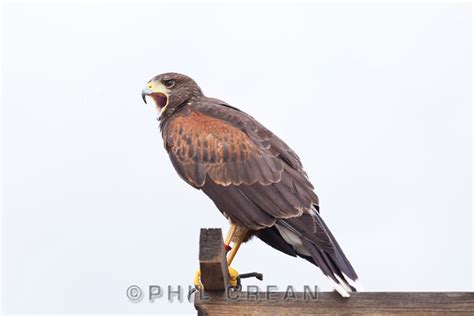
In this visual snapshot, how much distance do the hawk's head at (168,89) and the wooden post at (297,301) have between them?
2.59m

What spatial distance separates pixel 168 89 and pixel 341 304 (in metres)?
3.08

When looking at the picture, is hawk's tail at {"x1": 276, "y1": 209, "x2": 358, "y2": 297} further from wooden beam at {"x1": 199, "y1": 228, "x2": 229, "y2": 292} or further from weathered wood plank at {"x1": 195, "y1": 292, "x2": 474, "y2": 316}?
wooden beam at {"x1": 199, "y1": 228, "x2": 229, "y2": 292}

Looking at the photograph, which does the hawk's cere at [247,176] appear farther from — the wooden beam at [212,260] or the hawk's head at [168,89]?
the wooden beam at [212,260]

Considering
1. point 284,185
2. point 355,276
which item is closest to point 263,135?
point 284,185

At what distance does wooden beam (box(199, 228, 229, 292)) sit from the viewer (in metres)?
3.37

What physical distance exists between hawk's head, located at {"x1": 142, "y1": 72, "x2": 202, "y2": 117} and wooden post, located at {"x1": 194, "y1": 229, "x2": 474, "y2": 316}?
259 cm

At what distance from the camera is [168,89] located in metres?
5.95

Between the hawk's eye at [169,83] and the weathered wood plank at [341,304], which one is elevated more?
the hawk's eye at [169,83]

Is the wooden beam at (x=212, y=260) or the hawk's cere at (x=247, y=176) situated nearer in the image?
the wooden beam at (x=212, y=260)

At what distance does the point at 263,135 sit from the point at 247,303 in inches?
82.2

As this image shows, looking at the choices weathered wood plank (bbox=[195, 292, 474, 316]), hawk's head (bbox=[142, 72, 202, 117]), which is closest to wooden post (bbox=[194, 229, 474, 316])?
weathered wood plank (bbox=[195, 292, 474, 316])

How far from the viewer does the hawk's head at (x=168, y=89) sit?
19.3 ft

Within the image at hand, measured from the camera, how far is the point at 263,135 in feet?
17.3

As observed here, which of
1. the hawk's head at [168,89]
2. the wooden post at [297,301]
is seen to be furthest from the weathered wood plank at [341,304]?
the hawk's head at [168,89]
